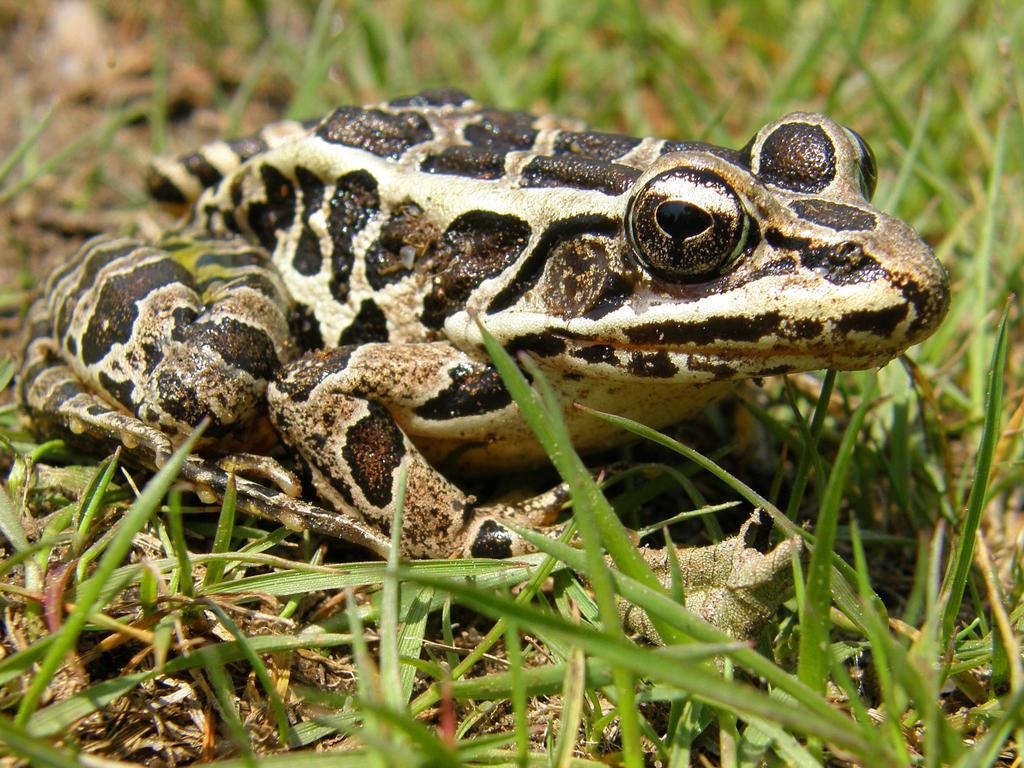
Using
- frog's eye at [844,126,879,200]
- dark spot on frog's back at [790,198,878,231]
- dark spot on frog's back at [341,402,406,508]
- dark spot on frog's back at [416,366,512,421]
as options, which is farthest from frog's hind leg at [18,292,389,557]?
frog's eye at [844,126,879,200]

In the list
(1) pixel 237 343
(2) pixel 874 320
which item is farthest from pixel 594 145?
(1) pixel 237 343

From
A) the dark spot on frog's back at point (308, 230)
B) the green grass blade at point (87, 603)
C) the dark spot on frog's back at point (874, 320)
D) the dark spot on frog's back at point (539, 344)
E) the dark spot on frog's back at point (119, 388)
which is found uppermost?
the dark spot on frog's back at point (308, 230)

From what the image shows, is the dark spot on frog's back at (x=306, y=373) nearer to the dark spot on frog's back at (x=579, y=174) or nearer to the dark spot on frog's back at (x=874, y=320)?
the dark spot on frog's back at (x=579, y=174)

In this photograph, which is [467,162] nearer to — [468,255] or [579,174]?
[468,255]

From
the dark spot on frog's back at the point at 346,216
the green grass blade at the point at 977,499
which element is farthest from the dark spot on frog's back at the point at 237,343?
the green grass blade at the point at 977,499

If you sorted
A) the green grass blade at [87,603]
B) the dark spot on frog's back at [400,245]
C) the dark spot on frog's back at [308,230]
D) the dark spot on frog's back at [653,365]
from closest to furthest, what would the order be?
the green grass blade at [87,603], the dark spot on frog's back at [653,365], the dark spot on frog's back at [400,245], the dark spot on frog's back at [308,230]

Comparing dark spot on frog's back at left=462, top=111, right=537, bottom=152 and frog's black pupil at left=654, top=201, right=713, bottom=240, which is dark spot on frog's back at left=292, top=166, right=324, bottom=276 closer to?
dark spot on frog's back at left=462, top=111, right=537, bottom=152
